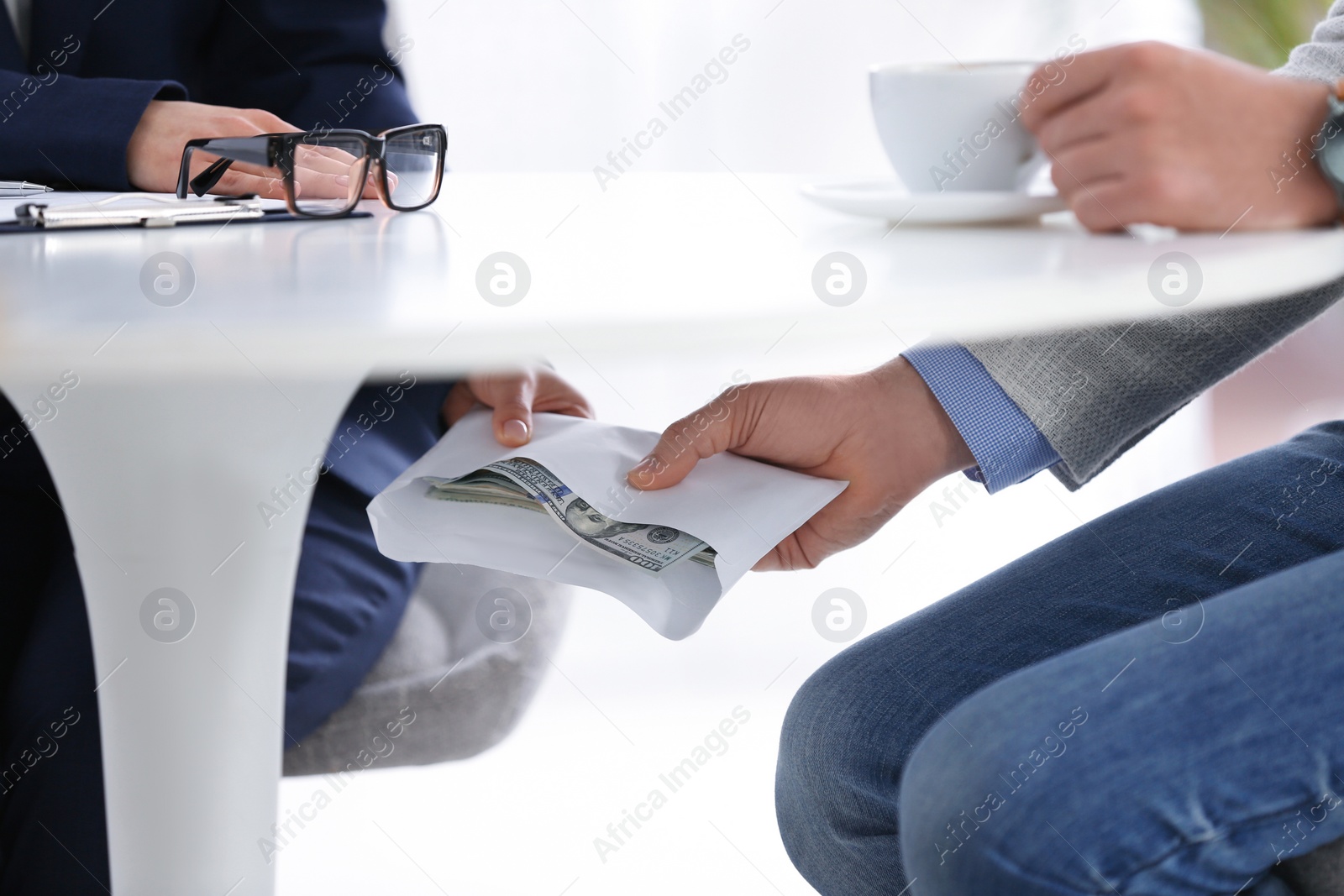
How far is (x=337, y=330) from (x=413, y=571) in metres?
0.55

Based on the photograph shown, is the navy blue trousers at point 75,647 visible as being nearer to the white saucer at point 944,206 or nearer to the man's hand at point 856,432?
the man's hand at point 856,432

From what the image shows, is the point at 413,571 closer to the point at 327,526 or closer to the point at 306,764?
the point at 327,526

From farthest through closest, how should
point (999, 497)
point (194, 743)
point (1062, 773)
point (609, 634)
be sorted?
point (999, 497) < point (609, 634) < point (194, 743) < point (1062, 773)

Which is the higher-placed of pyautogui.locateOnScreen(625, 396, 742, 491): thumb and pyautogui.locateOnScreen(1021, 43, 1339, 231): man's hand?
pyautogui.locateOnScreen(1021, 43, 1339, 231): man's hand

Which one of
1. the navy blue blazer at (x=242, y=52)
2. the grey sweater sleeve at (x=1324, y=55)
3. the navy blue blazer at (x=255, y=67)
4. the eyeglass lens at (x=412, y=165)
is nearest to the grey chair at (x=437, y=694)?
the navy blue blazer at (x=255, y=67)

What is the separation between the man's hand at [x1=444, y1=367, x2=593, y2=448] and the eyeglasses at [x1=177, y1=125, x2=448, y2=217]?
144mm

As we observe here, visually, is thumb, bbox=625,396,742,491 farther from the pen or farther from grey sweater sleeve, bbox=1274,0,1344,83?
the pen

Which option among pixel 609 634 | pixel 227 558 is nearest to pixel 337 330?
pixel 227 558

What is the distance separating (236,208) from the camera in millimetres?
658

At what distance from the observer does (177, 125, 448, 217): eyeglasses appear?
590mm

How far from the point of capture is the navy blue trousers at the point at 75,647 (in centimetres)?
72

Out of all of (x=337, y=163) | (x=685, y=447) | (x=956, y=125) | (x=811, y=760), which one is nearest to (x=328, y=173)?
(x=337, y=163)

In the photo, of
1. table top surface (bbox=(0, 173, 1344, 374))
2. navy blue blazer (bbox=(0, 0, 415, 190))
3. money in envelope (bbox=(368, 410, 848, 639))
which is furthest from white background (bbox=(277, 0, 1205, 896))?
table top surface (bbox=(0, 173, 1344, 374))

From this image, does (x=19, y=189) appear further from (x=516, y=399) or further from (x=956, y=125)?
(x=956, y=125)
